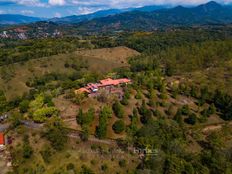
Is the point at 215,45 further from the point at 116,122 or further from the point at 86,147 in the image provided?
the point at 86,147

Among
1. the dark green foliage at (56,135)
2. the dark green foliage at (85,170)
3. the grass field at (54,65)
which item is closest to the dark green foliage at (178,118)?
the dark green foliage at (85,170)

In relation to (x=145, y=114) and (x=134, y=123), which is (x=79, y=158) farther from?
(x=145, y=114)

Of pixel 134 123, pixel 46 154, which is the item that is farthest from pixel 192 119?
pixel 46 154

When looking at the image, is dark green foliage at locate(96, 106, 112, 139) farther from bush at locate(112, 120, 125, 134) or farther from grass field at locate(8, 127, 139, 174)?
grass field at locate(8, 127, 139, 174)

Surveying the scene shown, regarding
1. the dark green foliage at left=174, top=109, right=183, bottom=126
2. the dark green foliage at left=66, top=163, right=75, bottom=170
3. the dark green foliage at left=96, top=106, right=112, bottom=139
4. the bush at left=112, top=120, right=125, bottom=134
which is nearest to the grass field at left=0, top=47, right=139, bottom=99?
the dark green foliage at left=96, top=106, right=112, bottom=139

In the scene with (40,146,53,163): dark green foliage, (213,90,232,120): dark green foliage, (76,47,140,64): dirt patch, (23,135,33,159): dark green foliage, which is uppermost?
(23,135,33,159): dark green foliage

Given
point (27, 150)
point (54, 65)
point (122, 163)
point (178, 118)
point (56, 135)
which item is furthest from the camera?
point (54, 65)

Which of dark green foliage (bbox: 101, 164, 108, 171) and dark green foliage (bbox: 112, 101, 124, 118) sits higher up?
dark green foliage (bbox: 112, 101, 124, 118)

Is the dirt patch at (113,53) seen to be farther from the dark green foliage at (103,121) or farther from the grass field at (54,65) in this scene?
the dark green foliage at (103,121)
